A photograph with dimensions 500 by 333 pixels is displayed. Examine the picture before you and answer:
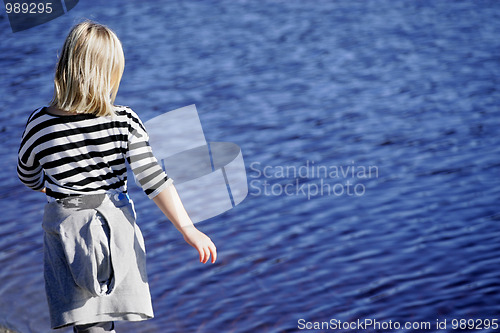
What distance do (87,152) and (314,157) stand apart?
13.7ft

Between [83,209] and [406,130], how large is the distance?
4981mm

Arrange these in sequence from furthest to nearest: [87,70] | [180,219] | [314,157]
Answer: [314,157] < [180,219] < [87,70]

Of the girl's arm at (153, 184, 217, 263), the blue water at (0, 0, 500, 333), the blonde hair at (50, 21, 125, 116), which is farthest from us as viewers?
the blue water at (0, 0, 500, 333)

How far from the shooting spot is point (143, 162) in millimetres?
2348

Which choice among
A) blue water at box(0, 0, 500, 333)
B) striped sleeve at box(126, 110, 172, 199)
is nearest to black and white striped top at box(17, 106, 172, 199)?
striped sleeve at box(126, 110, 172, 199)

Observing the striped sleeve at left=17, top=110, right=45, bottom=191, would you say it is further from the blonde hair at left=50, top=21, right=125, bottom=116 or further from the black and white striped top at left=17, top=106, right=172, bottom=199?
the blonde hair at left=50, top=21, right=125, bottom=116

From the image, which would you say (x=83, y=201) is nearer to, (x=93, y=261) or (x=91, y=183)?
(x=91, y=183)

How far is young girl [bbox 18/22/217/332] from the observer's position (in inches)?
90.2

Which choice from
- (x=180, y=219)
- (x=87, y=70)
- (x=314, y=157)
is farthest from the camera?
(x=314, y=157)

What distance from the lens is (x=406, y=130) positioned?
685 cm

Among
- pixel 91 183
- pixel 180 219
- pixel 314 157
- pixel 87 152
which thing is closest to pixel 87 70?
pixel 87 152

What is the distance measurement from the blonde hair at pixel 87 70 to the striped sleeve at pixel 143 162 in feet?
0.34

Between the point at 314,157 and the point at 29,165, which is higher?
the point at 29,165

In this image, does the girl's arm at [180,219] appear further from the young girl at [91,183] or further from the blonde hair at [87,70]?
the blonde hair at [87,70]
